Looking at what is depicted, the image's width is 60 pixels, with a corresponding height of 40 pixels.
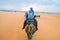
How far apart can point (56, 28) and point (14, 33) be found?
1539mm

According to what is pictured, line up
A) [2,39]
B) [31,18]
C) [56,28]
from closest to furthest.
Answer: [31,18] < [2,39] < [56,28]

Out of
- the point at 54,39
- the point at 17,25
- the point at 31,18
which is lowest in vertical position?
the point at 54,39

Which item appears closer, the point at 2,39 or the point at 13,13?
the point at 2,39

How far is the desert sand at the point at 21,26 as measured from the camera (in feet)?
23.9

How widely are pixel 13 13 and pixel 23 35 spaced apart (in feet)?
3.18

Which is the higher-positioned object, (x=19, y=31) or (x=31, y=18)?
(x=31, y=18)

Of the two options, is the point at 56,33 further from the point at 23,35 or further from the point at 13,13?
the point at 13,13

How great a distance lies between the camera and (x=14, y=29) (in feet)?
24.2

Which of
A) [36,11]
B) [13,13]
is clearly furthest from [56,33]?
[13,13]

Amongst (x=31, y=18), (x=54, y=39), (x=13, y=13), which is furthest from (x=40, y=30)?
(x=31, y=18)

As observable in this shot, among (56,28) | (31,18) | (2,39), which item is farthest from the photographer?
(56,28)

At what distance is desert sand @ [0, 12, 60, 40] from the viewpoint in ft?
23.9

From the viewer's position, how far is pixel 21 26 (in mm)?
7426

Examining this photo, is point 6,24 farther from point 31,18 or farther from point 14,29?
point 31,18
